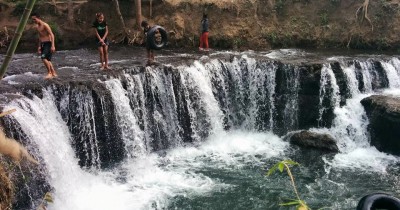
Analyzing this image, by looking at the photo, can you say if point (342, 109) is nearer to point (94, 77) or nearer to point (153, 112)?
point (153, 112)

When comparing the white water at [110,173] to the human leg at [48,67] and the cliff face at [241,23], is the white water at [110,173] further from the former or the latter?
the cliff face at [241,23]

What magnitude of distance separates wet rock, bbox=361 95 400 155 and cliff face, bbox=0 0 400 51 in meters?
5.74

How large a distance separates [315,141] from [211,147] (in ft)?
9.13

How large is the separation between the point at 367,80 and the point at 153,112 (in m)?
6.82

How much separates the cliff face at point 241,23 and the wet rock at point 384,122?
5.74 meters

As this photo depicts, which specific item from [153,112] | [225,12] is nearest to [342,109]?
[153,112]

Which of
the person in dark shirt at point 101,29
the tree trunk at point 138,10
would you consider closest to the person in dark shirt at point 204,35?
the tree trunk at point 138,10

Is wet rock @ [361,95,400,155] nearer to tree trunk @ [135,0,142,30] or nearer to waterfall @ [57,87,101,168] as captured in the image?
waterfall @ [57,87,101,168]

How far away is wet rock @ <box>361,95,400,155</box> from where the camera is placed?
970 cm

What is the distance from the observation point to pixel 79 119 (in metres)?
8.66

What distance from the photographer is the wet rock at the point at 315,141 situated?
10.1 m

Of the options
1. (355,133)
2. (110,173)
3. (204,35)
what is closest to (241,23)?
(204,35)

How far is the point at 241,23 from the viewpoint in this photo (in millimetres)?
15789

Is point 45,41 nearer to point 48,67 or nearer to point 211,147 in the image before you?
point 48,67
